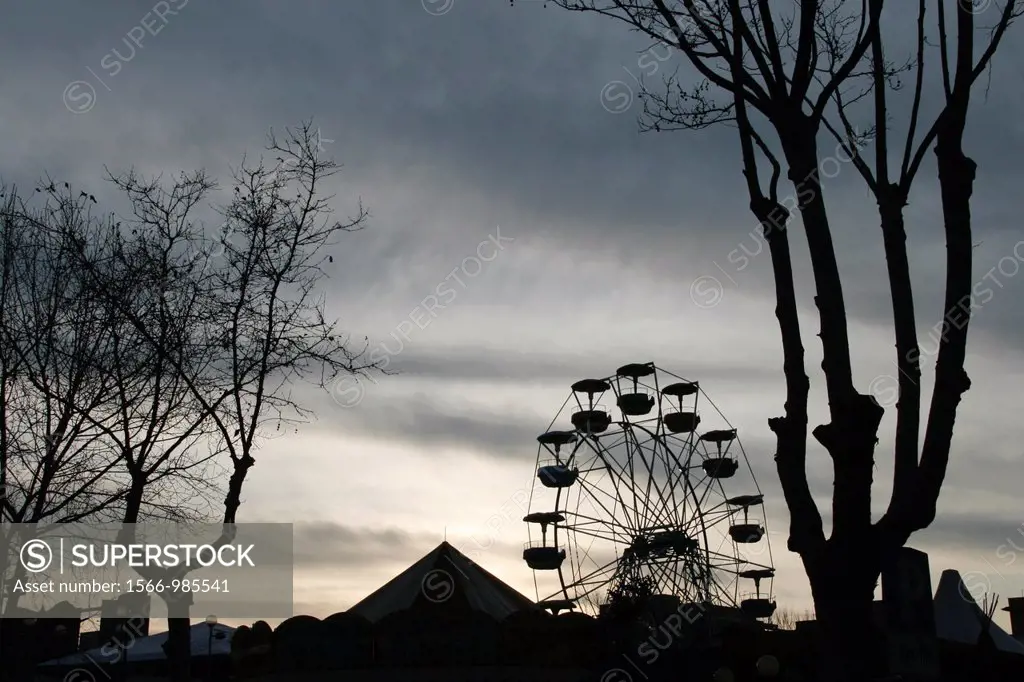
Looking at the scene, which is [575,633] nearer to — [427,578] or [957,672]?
[427,578]

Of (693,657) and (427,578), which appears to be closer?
(693,657)

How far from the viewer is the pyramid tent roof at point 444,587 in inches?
802

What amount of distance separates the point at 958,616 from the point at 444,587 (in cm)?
A: 1579

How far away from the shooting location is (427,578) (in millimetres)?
20859

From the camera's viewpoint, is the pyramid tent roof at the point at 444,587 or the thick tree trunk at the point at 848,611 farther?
the pyramid tent roof at the point at 444,587

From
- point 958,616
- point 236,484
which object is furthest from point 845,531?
point 958,616

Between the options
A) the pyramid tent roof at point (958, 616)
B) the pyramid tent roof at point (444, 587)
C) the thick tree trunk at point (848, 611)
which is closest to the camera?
the thick tree trunk at point (848, 611)

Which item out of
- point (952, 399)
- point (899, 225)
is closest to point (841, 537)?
point (952, 399)

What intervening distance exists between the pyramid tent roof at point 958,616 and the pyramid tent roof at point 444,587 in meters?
12.3

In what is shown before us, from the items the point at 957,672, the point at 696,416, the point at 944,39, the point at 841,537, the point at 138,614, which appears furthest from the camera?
the point at 696,416

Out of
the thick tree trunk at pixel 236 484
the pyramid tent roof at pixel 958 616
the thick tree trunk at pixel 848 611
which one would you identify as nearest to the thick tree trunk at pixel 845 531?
the thick tree trunk at pixel 848 611

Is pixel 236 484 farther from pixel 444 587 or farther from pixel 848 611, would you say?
pixel 848 611

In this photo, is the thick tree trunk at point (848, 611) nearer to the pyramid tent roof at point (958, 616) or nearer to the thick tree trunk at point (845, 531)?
the thick tree trunk at point (845, 531)

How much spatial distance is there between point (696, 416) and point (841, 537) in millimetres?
23764
